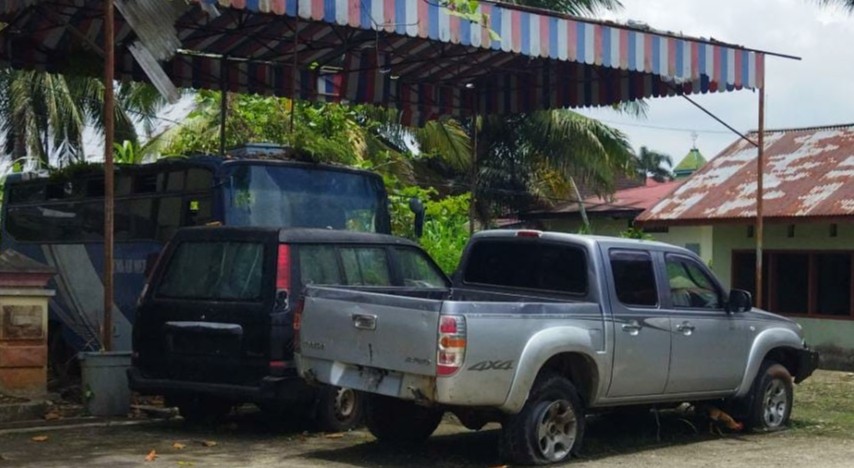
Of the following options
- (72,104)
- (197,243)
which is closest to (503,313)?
(197,243)

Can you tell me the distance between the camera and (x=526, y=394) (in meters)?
9.55

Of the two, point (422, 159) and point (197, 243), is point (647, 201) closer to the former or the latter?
point (422, 159)

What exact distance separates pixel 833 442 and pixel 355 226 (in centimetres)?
541

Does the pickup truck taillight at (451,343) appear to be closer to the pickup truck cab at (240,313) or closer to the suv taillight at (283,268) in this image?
the pickup truck cab at (240,313)

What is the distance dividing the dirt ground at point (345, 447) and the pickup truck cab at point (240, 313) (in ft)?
1.19

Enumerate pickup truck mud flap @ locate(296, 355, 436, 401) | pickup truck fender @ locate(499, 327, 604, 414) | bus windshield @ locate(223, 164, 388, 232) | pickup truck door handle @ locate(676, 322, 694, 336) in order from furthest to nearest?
bus windshield @ locate(223, 164, 388, 232) < pickup truck door handle @ locate(676, 322, 694, 336) < pickup truck fender @ locate(499, 327, 604, 414) < pickup truck mud flap @ locate(296, 355, 436, 401)

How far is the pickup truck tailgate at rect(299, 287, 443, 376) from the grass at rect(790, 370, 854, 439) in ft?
16.1

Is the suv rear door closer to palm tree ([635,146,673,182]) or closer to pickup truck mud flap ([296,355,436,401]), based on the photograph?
pickup truck mud flap ([296,355,436,401])

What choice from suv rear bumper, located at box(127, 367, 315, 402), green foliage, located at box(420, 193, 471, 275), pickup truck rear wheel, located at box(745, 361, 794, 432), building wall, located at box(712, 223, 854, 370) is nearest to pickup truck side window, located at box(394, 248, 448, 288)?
suv rear bumper, located at box(127, 367, 315, 402)

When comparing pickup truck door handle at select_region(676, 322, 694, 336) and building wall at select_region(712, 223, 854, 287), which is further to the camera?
building wall at select_region(712, 223, 854, 287)

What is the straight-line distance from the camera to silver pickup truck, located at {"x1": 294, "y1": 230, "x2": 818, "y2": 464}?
927 centimetres

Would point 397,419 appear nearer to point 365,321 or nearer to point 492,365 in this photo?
point 365,321

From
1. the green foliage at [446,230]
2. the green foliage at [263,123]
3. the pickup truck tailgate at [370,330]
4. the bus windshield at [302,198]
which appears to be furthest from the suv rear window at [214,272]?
the green foliage at [263,123]

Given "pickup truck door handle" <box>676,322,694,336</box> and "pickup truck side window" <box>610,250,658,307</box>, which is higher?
"pickup truck side window" <box>610,250,658,307</box>
